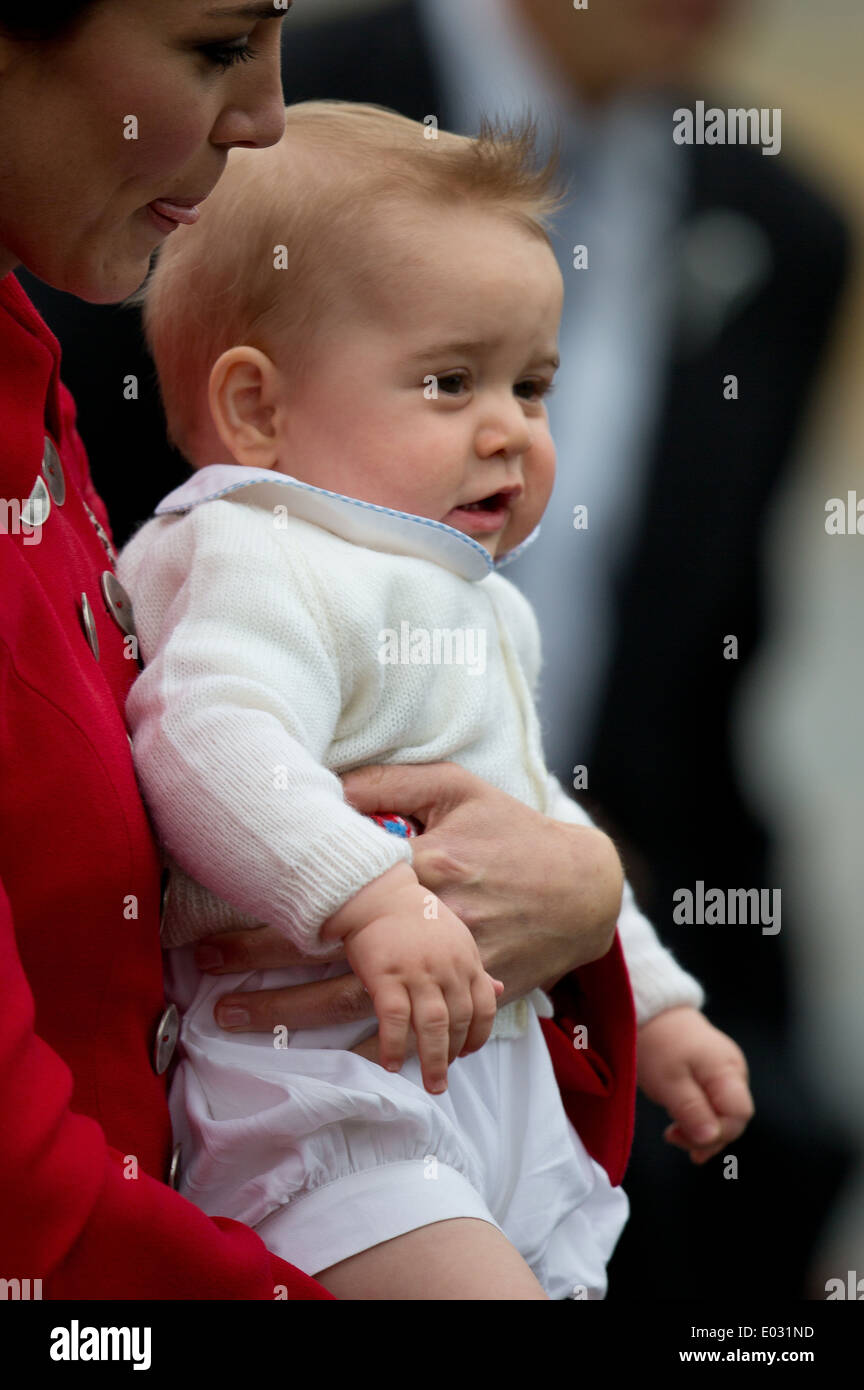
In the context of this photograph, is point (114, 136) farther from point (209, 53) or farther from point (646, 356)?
point (646, 356)

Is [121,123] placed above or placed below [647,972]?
above

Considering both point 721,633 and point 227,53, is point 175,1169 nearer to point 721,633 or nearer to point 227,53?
point 227,53

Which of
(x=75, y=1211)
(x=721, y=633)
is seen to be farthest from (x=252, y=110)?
(x=721, y=633)

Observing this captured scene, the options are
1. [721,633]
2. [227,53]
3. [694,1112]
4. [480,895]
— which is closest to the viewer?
[227,53]

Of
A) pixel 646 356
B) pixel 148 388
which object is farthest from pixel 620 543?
pixel 148 388

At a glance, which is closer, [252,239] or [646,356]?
[252,239]

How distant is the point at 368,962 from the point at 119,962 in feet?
0.51

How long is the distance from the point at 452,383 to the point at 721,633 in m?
1.08

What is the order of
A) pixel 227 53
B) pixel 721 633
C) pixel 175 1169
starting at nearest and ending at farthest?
pixel 227 53 < pixel 175 1169 < pixel 721 633

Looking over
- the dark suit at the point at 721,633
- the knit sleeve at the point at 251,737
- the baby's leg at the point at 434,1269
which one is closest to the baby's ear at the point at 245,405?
the knit sleeve at the point at 251,737

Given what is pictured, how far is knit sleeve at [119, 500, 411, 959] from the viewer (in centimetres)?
95

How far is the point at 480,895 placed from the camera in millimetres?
1139

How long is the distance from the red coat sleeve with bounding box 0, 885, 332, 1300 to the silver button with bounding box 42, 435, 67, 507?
0.33 m

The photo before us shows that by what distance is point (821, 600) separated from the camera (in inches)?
131
